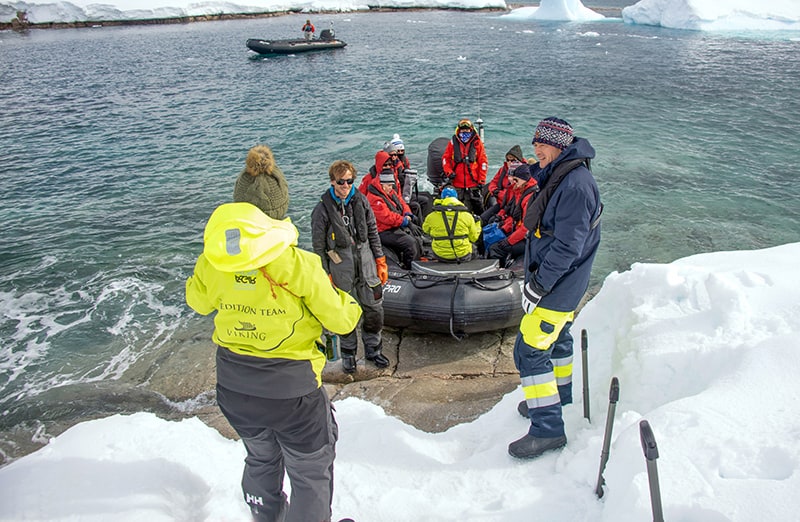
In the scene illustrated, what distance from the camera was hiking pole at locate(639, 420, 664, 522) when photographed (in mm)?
1976

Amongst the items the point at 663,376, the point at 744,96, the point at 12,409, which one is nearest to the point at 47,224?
the point at 12,409

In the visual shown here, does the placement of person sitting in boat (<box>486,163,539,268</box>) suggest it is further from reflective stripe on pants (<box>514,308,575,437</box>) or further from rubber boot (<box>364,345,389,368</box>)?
reflective stripe on pants (<box>514,308,575,437</box>)

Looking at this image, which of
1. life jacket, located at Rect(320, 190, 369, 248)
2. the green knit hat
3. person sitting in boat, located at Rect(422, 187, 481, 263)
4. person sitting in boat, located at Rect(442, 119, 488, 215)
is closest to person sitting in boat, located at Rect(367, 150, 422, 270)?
person sitting in boat, located at Rect(422, 187, 481, 263)

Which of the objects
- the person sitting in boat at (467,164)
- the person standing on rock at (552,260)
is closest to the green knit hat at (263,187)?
the person standing on rock at (552,260)

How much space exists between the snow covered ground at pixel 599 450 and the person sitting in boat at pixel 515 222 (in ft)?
8.16

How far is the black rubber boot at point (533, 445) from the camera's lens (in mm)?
3197

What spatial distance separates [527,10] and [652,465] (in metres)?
68.9

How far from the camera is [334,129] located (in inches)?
695

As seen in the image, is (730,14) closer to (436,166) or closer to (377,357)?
(436,166)

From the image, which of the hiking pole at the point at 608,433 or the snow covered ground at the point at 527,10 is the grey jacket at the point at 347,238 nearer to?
the hiking pole at the point at 608,433

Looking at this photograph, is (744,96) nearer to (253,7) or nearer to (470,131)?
(470,131)

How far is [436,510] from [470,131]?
6.41m

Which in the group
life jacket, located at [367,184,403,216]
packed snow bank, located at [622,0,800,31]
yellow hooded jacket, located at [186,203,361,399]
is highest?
packed snow bank, located at [622,0,800,31]

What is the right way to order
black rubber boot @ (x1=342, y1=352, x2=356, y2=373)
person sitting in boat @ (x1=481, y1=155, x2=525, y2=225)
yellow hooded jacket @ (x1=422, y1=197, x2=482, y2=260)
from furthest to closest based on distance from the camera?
person sitting in boat @ (x1=481, y1=155, x2=525, y2=225)
yellow hooded jacket @ (x1=422, y1=197, x2=482, y2=260)
black rubber boot @ (x1=342, y1=352, x2=356, y2=373)
